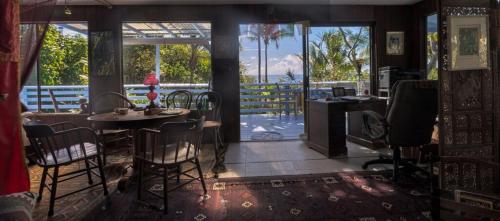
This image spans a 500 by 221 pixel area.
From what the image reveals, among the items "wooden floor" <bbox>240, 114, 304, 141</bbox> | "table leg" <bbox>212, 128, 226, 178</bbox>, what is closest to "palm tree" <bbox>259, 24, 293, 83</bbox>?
"wooden floor" <bbox>240, 114, 304, 141</bbox>

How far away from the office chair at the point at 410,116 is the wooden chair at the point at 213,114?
77.3 inches

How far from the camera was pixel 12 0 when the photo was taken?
4.78ft

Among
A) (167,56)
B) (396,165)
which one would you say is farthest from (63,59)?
(396,165)

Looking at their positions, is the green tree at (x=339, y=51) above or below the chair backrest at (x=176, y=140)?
above

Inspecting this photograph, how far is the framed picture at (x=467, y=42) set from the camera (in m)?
2.26

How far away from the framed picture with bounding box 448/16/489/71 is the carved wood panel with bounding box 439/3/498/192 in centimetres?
4

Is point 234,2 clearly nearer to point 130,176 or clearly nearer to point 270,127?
point 270,127

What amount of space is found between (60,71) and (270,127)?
415 cm

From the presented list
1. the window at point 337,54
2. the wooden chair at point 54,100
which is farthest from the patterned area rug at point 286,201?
the wooden chair at point 54,100

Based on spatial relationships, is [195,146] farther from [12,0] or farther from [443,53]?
[443,53]

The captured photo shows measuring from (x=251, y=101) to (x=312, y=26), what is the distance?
289 centimetres

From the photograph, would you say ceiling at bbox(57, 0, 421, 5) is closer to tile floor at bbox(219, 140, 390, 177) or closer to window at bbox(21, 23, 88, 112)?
window at bbox(21, 23, 88, 112)

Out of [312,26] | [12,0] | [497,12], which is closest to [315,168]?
[497,12]

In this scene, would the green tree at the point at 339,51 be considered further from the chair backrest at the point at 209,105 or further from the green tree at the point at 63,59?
the green tree at the point at 63,59
